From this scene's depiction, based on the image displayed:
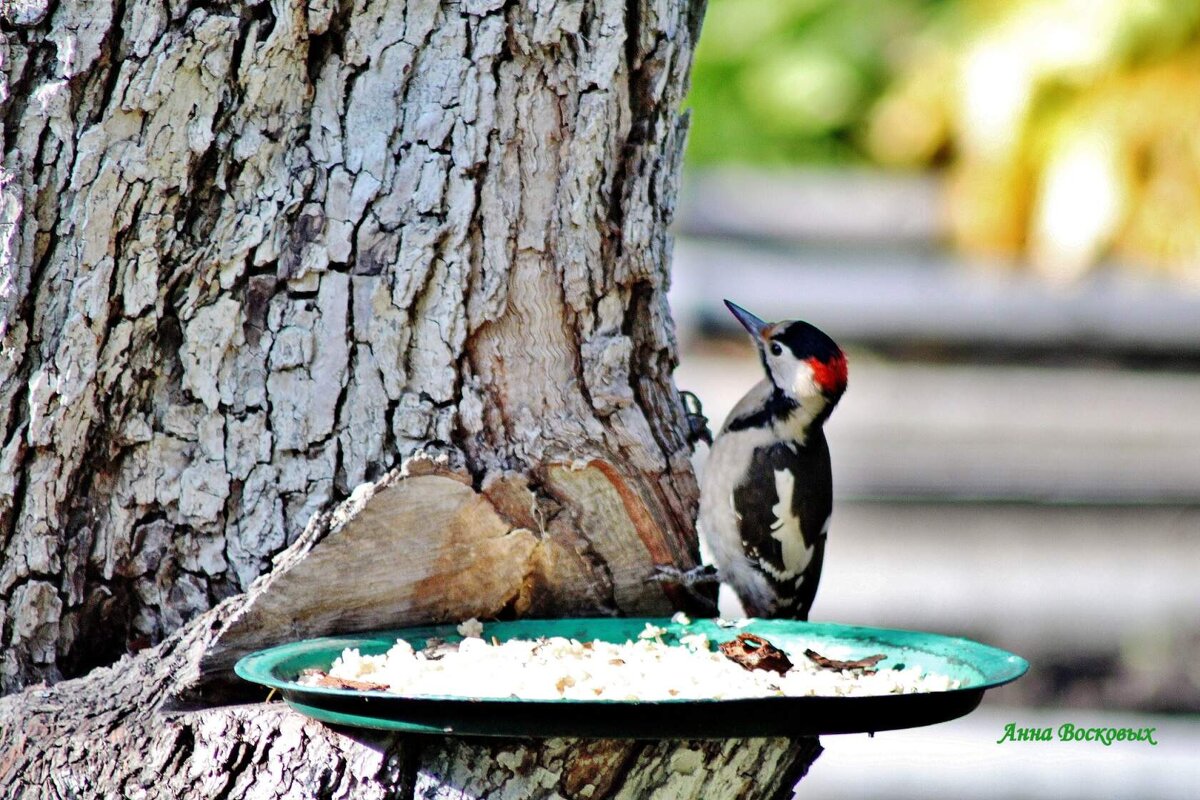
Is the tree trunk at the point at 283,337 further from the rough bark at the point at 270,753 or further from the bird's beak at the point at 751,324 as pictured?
the bird's beak at the point at 751,324

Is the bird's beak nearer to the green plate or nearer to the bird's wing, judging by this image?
the bird's wing

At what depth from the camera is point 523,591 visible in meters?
2.48

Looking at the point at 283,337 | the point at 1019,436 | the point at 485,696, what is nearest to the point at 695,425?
the point at 283,337

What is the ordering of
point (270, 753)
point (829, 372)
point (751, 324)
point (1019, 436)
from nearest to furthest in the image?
point (270, 753), point (829, 372), point (751, 324), point (1019, 436)

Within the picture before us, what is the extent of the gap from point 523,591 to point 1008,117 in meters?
3.23

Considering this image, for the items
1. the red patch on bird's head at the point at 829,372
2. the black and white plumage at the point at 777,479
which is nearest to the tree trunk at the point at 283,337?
the black and white plumage at the point at 777,479

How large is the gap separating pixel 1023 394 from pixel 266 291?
3483mm

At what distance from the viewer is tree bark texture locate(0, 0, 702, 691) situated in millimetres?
2297

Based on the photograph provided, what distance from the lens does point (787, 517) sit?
3.43m

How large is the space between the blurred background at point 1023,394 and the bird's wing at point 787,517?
1627 millimetres

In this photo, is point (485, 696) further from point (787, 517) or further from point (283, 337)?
point (787, 517)

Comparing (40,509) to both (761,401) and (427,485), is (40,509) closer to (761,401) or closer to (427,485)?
(427,485)

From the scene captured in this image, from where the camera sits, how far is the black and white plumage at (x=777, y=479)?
334cm

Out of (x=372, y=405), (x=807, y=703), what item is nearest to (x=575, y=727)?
(x=807, y=703)
